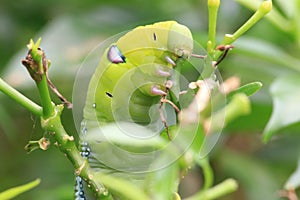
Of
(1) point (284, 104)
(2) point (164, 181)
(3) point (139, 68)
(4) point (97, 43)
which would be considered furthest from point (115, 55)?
(4) point (97, 43)

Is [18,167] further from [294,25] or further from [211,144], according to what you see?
[211,144]

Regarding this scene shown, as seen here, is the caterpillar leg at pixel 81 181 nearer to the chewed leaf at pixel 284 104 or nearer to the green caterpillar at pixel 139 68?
the green caterpillar at pixel 139 68

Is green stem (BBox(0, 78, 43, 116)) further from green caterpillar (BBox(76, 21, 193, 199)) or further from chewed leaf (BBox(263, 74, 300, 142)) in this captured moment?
chewed leaf (BBox(263, 74, 300, 142))

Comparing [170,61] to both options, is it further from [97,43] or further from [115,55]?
[97,43]

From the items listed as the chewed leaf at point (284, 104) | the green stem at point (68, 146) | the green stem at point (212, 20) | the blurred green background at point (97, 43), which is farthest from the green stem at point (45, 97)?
the blurred green background at point (97, 43)

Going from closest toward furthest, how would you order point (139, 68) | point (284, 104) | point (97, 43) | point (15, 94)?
point (15, 94)
point (139, 68)
point (284, 104)
point (97, 43)

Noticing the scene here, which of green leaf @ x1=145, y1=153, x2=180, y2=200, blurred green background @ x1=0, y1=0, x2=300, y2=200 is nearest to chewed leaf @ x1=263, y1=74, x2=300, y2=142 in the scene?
blurred green background @ x1=0, y1=0, x2=300, y2=200

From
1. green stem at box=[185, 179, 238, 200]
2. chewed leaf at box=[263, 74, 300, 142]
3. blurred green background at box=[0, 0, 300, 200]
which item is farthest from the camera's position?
blurred green background at box=[0, 0, 300, 200]
